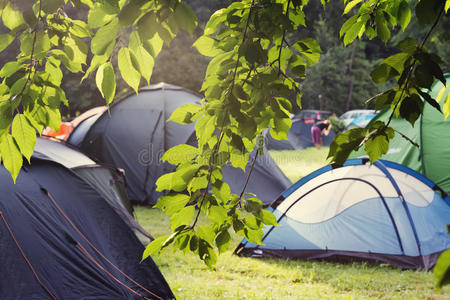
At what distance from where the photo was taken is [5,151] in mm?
1240

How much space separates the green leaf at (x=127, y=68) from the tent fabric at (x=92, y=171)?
3.19 meters

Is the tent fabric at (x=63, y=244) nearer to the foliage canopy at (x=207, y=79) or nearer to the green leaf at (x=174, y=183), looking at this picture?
the foliage canopy at (x=207, y=79)

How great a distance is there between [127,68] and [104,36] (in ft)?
0.39

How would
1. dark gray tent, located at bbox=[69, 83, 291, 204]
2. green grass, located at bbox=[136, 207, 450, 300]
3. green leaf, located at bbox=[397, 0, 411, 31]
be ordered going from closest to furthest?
green leaf, located at bbox=[397, 0, 411, 31]
green grass, located at bbox=[136, 207, 450, 300]
dark gray tent, located at bbox=[69, 83, 291, 204]

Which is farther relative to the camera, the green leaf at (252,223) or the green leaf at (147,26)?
the green leaf at (252,223)

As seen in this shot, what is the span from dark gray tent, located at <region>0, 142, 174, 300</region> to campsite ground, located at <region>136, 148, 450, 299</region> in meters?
0.57

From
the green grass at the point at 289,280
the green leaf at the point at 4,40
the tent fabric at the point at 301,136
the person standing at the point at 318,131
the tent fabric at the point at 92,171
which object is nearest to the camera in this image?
the green leaf at the point at 4,40

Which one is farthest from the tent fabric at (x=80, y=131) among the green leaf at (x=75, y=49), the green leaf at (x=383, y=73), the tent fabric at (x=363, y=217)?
the green leaf at (x=383, y=73)

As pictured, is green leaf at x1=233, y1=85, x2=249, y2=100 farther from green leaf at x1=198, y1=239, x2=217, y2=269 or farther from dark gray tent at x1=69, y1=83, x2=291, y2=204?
dark gray tent at x1=69, y1=83, x2=291, y2=204

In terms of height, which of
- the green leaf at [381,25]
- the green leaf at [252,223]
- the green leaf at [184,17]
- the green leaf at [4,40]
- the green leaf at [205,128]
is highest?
the green leaf at [381,25]

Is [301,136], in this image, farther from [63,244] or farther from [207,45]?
[207,45]

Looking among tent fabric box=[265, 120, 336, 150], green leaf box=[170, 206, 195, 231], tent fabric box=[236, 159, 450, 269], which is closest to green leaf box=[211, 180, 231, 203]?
green leaf box=[170, 206, 195, 231]

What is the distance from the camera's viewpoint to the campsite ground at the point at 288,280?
376cm

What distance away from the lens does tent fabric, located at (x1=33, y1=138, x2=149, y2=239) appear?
13.8ft
